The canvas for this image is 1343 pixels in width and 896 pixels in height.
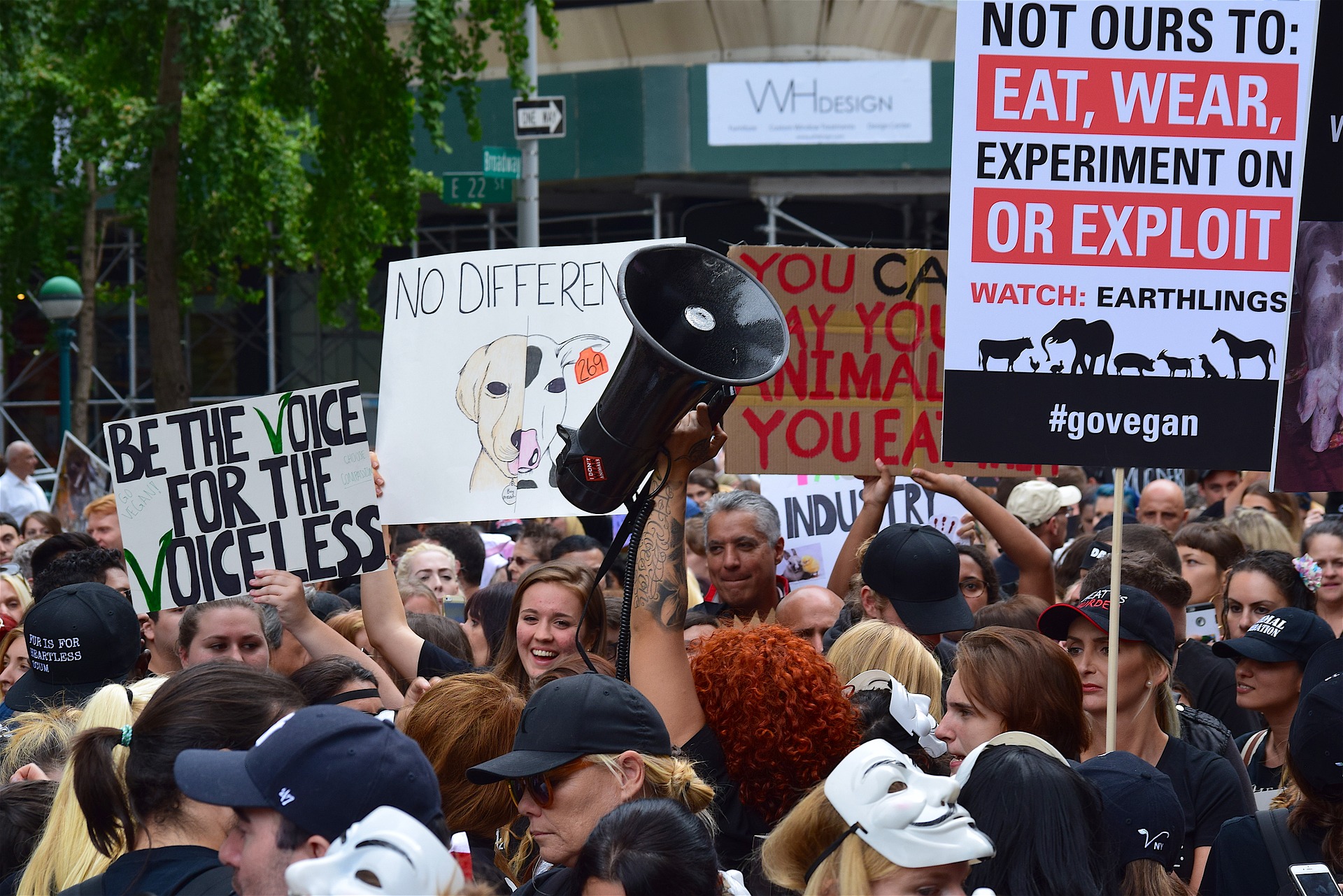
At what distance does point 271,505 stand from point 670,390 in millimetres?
2407

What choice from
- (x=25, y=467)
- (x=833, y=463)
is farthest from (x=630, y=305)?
(x=25, y=467)

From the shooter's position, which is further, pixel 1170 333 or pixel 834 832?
pixel 1170 333

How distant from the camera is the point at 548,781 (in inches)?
119

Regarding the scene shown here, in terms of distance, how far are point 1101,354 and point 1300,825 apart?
54.8 inches

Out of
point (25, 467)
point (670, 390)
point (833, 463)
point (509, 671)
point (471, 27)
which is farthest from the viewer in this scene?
point (471, 27)

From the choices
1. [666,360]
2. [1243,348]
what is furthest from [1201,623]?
[666,360]

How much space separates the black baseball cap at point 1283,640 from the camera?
4.58m

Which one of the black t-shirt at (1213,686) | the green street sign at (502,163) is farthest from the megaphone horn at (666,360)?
the green street sign at (502,163)

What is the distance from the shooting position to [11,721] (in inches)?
167

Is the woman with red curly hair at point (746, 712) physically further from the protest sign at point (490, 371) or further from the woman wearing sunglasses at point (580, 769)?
the protest sign at point (490, 371)

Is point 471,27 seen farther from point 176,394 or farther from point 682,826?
point 682,826

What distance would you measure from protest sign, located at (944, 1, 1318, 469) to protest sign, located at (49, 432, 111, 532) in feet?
29.7

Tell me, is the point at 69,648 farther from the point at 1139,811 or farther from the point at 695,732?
the point at 1139,811

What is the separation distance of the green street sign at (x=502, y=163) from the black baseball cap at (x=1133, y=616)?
944cm
